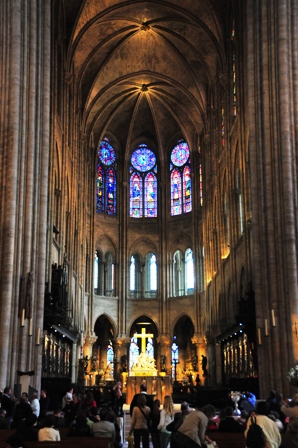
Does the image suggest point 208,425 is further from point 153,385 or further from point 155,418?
point 153,385

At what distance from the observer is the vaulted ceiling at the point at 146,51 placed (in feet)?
126

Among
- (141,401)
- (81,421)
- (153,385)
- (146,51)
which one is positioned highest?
(146,51)

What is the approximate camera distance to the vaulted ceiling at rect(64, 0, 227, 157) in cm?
3832

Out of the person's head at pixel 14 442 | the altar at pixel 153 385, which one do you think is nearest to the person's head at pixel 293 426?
the person's head at pixel 14 442

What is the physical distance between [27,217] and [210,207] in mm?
22632

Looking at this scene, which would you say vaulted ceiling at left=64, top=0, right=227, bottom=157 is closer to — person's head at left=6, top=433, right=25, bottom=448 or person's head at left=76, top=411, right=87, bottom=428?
person's head at left=76, top=411, right=87, bottom=428

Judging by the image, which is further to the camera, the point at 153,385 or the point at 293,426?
the point at 153,385

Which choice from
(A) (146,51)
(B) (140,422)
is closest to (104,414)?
(B) (140,422)

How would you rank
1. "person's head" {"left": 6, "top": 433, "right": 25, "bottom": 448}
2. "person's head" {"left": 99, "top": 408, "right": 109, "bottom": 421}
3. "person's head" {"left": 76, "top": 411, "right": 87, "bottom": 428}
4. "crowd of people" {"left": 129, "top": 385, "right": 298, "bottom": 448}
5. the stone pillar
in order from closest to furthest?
"person's head" {"left": 6, "top": 433, "right": 25, "bottom": 448} → "crowd of people" {"left": 129, "top": 385, "right": 298, "bottom": 448} → "person's head" {"left": 76, "top": 411, "right": 87, "bottom": 428} → "person's head" {"left": 99, "top": 408, "right": 109, "bottom": 421} → the stone pillar

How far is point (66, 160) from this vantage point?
36.2 m

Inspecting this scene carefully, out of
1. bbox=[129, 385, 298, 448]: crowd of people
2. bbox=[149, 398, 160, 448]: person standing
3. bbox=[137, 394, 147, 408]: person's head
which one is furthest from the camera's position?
bbox=[149, 398, 160, 448]: person standing

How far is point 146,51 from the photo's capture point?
44.8 m

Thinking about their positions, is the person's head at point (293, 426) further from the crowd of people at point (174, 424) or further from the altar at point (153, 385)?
the altar at point (153, 385)

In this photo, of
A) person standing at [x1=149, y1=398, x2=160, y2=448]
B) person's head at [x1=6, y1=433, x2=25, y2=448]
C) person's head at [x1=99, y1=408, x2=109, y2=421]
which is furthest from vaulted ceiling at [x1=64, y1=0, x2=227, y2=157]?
person's head at [x1=6, y1=433, x2=25, y2=448]
